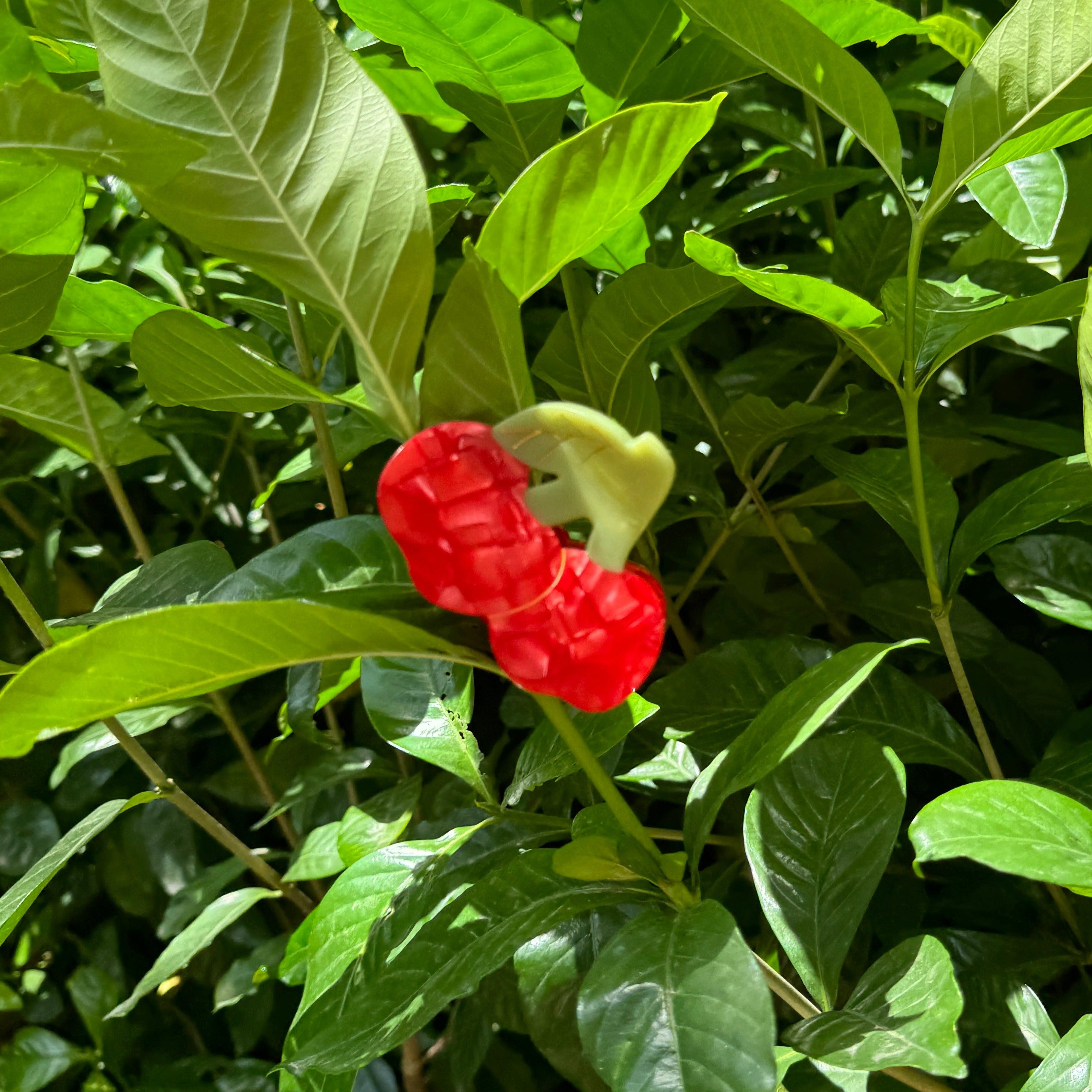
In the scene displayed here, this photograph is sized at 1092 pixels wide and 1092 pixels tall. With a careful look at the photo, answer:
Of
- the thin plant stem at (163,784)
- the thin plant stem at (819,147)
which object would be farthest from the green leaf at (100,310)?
the thin plant stem at (819,147)

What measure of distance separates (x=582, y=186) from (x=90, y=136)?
0.15 m

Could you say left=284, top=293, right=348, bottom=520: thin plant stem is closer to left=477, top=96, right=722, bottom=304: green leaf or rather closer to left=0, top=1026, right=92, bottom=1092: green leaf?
left=477, top=96, right=722, bottom=304: green leaf

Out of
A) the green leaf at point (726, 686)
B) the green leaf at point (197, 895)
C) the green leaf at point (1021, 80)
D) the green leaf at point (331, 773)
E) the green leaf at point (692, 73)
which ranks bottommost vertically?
the green leaf at point (197, 895)

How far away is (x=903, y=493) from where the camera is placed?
489 millimetres

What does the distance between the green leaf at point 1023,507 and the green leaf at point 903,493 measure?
0.01 m

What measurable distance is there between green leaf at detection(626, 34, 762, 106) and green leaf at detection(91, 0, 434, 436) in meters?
0.28

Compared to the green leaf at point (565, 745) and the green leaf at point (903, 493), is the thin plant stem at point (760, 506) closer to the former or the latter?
the green leaf at point (903, 493)

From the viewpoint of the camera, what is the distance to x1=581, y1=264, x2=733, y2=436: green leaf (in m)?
0.44

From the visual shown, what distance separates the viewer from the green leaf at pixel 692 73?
20.5 inches

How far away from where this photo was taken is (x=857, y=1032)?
0.35 meters

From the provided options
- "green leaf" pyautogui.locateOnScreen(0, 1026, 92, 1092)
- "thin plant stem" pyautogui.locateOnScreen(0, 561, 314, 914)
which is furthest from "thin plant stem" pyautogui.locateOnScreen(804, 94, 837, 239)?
"green leaf" pyautogui.locateOnScreen(0, 1026, 92, 1092)

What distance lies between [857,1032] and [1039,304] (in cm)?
31

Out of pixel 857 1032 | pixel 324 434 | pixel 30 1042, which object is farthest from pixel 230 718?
pixel 857 1032

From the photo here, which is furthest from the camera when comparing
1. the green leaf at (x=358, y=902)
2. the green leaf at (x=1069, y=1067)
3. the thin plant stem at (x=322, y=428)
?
the thin plant stem at (x=322, y=428)
